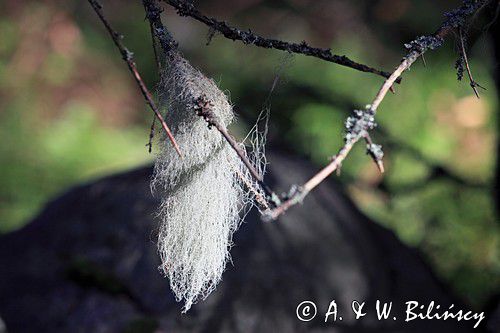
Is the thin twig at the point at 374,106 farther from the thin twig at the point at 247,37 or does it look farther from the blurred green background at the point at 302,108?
the blurred green background at the point at 302,108

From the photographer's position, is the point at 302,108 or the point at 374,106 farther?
the point at 302,108

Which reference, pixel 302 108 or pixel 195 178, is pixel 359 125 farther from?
pixel 302 108

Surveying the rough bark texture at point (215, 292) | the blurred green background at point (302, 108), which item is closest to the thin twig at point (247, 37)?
the rough bark texture at point (215, 292)

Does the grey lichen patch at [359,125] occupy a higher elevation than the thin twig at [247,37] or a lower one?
lower

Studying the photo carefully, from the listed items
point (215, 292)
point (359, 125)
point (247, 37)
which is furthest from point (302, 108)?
point (359, 125)

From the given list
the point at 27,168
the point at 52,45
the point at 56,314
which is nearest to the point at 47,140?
the point at 27,168

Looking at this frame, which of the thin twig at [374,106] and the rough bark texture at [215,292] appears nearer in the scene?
the thin twig at [374,106]

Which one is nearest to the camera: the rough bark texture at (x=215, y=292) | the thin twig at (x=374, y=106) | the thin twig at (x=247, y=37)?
the thin twig at (x=374, y=106)
